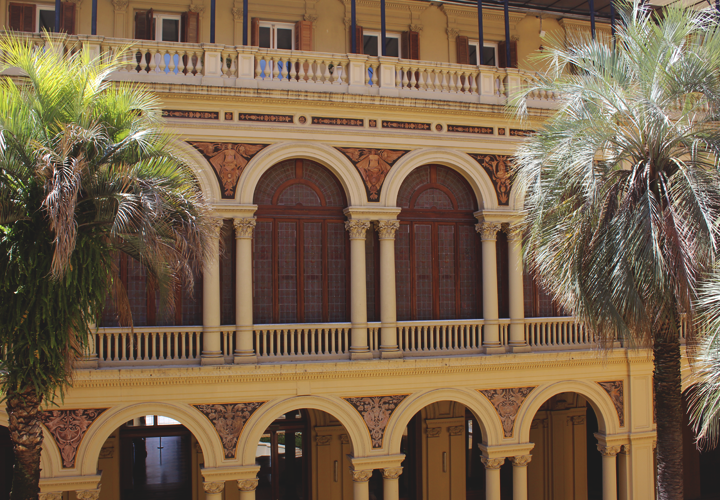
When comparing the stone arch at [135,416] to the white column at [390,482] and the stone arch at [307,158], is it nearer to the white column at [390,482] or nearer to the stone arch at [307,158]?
the white column at [390,482]

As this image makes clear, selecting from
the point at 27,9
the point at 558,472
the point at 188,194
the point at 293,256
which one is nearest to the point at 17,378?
the point at 188,194

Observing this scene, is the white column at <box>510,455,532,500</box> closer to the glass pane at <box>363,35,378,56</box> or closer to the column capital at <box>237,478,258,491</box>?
the column capital at <box>237,478,258,491</box>

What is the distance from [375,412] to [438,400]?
5.17 ft

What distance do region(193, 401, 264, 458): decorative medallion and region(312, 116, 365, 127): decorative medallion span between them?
264 inches

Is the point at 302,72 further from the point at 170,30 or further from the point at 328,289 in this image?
the point at 328,289

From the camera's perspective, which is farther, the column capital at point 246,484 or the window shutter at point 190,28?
the window shutter at point 190,28

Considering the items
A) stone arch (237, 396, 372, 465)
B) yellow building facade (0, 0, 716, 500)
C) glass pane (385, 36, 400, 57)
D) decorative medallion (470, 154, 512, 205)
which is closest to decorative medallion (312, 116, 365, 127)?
yellow building facade (0, 0, 716, 500)

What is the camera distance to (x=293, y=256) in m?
15.3

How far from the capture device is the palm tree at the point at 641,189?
361 inches

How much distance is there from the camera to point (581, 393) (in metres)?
16.2

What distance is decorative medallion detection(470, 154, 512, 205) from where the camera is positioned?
15.9 metres

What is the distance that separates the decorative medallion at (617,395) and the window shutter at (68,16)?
16.8 meters

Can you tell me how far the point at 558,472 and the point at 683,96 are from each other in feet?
43.5

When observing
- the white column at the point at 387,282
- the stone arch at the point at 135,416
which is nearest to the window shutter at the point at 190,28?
the white column at the point at 387,282
